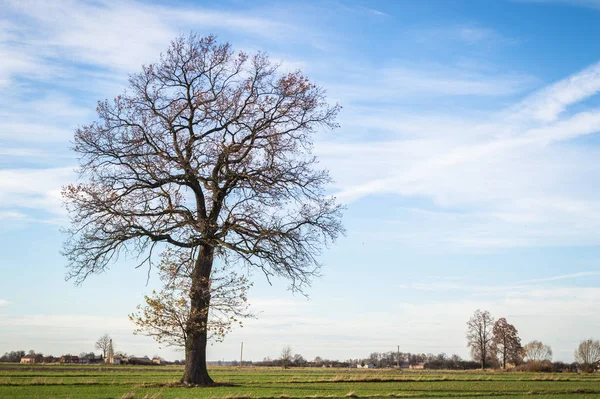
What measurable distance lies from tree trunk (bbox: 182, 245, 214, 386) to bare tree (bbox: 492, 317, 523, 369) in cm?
8546

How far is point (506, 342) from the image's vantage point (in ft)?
338

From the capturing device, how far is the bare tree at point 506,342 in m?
102

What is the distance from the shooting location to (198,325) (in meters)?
26.3

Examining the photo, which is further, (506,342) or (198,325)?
(506,342)

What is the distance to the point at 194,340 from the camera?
26844 mm

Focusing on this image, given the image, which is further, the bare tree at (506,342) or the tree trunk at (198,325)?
the bare tree at (506,342)

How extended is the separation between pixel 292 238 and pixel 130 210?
24.5 feet

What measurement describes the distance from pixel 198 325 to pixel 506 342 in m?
88.3

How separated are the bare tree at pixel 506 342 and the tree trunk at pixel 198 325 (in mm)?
85455

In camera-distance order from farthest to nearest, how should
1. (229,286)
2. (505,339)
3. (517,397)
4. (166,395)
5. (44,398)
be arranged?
(505,339) < (229,286) < (517,397) < (166,395) < (44,398)

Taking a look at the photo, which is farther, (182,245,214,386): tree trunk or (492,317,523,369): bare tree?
(492,317,523,369): bare tree

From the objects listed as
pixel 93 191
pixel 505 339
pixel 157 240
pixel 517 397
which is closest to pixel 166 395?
pixel 157 240

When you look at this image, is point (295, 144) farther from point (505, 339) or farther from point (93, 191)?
point (505, 339)

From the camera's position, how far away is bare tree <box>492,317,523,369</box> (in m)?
102
